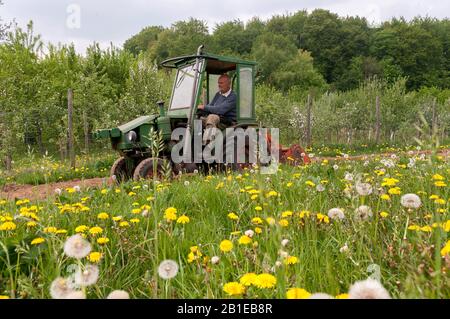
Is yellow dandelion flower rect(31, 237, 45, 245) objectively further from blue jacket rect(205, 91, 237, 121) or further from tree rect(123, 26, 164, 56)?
tree rect(123, 26, 164, 56)

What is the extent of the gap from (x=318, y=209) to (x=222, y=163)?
13.3 feet

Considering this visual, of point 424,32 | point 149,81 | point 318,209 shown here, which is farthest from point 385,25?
point 318,209

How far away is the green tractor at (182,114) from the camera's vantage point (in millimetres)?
6121

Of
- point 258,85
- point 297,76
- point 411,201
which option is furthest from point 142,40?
point 411,201

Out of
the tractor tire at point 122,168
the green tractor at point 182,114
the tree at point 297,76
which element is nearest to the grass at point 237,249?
the green tractor at point 182,114

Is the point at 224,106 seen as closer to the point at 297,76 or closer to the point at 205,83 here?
the point at 205,83

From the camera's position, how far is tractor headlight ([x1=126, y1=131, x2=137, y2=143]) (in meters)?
6.00

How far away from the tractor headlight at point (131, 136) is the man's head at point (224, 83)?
183cm

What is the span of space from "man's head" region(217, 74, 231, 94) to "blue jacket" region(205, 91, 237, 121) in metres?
0.10

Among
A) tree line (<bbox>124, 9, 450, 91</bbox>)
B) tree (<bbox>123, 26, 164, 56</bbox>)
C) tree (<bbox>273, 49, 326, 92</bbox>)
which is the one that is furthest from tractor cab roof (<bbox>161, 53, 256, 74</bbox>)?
tree (<bbox>123, 26, 164, 56</bbox>)

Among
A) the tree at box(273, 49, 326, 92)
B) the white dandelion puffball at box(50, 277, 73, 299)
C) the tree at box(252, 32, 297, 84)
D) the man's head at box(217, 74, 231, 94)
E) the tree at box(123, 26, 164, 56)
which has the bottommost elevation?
the white dandelion puffball at box(50, 277, 73, 299)

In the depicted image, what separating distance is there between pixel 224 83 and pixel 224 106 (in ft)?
1.52

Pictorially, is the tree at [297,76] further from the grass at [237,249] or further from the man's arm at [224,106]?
the grass at [237,249]
